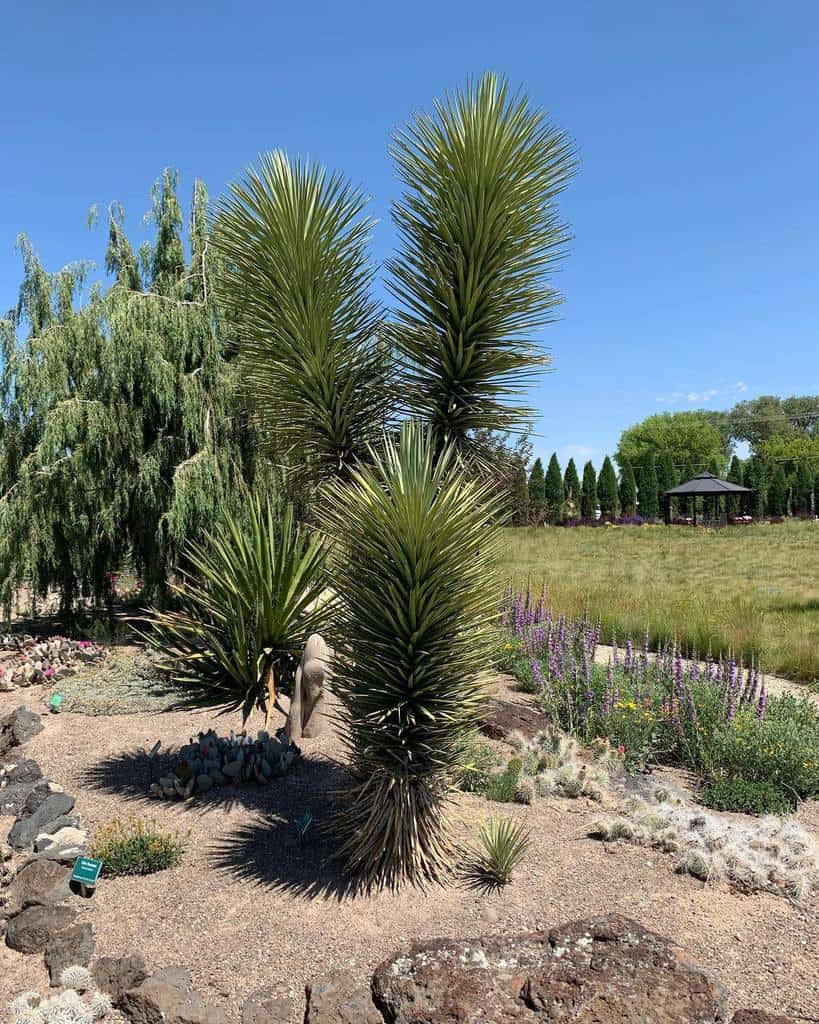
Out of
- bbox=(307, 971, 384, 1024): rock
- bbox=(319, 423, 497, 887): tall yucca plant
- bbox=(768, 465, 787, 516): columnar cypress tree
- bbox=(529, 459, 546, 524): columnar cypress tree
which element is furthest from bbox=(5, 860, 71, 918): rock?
bbox=(768, 465, 787, 516): columnar cypress tree

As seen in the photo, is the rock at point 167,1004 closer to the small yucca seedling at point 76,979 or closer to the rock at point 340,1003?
the small yucca seedling at point 76,979

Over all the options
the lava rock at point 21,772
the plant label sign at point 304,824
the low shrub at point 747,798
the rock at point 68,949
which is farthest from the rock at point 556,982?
the lava rock at point 21,772

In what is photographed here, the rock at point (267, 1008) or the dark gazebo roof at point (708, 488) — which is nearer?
the rock at point (267, 1008)

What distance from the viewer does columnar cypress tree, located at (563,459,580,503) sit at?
4431 centimetres

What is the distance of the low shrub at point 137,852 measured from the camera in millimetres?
4281

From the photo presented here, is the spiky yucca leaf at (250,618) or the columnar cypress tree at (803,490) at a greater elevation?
the columnar cypress tree at (803,490)

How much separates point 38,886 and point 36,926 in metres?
0.40

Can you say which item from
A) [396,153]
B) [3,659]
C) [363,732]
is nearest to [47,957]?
[363,732]

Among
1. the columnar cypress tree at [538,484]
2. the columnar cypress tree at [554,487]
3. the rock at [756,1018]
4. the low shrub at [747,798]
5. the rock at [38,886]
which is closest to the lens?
the rock at [756,1018]

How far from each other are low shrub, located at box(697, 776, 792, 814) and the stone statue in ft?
8.90

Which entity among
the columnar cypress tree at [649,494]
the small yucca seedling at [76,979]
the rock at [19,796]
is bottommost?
the small yucca seedling at [76,979]

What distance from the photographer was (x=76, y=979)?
3389 millimetres

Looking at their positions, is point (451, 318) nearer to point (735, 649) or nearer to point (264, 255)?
point (264, 255)

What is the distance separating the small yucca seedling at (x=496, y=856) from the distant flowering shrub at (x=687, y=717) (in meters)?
1.24
